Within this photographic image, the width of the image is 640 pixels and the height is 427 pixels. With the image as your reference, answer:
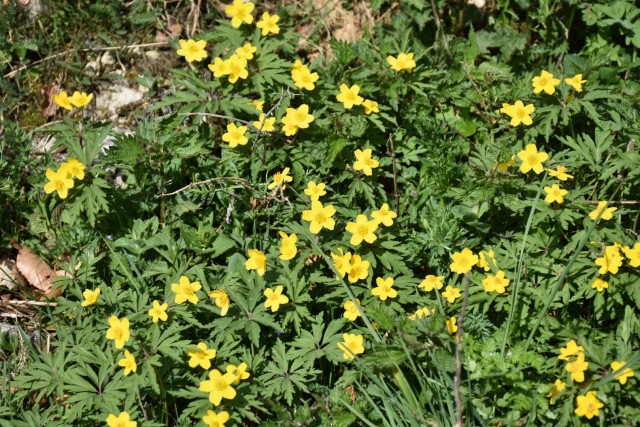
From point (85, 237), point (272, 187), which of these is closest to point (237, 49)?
point (272, 187)

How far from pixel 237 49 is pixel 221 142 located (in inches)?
24.9

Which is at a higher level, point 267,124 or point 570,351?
point 267,124

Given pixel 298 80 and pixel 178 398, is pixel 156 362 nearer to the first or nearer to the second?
pixel 178 398

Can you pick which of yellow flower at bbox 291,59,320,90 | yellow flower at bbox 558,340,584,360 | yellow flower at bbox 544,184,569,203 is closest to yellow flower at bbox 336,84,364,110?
yellow flower at bbox 291,59,320,90

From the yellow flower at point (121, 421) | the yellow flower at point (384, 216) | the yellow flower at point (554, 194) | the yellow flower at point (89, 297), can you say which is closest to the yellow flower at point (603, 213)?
the yellow flower at point (554, 194)

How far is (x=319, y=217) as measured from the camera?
385 cm

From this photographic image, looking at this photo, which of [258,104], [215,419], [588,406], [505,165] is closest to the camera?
[588,406]

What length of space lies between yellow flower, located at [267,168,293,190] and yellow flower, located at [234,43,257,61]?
2.44ft

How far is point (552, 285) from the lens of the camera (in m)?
3.68

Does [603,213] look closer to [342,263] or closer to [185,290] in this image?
[342,263]

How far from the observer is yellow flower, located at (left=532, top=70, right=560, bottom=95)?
4172 millimetres

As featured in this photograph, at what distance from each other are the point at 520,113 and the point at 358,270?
53.5 inches

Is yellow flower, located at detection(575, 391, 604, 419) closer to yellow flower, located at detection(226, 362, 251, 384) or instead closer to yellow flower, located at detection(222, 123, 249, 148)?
yellow flower, located at detection(226, 362, 251, 384)

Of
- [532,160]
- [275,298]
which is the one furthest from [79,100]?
[532,160]
